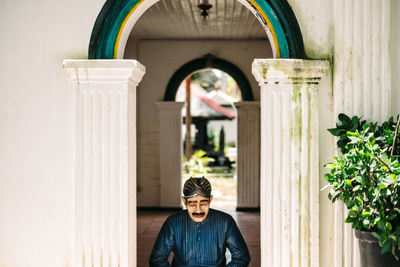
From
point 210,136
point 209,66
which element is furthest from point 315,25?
point 210,136

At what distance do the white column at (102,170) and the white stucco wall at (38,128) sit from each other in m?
0.11

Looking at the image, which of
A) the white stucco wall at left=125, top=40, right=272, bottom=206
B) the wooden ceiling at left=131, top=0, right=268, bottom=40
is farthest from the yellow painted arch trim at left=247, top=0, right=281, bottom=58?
the white stucco wall at left=125, top=40, right=272, bottom=206

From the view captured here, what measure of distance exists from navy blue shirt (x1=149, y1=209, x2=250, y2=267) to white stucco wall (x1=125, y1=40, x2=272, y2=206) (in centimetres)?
615

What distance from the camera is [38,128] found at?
11.7 ft

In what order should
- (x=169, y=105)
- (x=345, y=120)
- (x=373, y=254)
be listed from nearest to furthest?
(x=373, y=254), (x=345, y=120), (x=169, y=105)

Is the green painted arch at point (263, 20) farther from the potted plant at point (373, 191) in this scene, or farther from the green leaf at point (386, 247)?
the green leaf at point (386, 247)

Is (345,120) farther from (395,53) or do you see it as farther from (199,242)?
(199,242)

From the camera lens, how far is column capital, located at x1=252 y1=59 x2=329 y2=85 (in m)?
3.39

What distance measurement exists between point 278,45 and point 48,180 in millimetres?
2247

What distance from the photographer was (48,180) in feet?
11.7

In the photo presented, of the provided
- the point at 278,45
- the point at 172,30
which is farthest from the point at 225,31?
the point at 278,45

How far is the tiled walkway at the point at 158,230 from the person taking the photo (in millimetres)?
5930

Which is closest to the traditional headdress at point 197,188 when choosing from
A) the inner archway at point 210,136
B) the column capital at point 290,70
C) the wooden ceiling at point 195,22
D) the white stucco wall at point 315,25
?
the column capital at point 290,70

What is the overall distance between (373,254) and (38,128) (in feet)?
9.13
